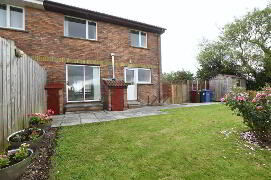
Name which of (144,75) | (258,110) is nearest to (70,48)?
(144,75)

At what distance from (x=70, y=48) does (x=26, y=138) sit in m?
7.40

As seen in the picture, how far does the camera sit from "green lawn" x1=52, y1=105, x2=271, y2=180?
8.52 ft

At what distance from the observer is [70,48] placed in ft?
32.1

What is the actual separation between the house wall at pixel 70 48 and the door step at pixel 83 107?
1562 mm

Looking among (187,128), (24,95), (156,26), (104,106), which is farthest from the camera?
(156,26)

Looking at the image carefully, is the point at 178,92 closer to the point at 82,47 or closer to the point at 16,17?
the point at 82,47

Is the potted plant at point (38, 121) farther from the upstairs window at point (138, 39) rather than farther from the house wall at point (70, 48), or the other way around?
the upstairs window at point (138, 39)

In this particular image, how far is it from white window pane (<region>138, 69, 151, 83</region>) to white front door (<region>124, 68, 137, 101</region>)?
1.77 feet

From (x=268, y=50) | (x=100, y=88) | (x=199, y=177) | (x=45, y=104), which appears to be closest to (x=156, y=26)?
(x=100, y=88)

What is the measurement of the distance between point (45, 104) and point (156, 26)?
9287mm

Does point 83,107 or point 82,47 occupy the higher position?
point 82,47

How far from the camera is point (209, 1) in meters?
12.9

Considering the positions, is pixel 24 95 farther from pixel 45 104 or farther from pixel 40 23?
pixel 40 23

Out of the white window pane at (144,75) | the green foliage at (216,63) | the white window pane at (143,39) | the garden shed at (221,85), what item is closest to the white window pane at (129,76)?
the white window pane at (144,75)
